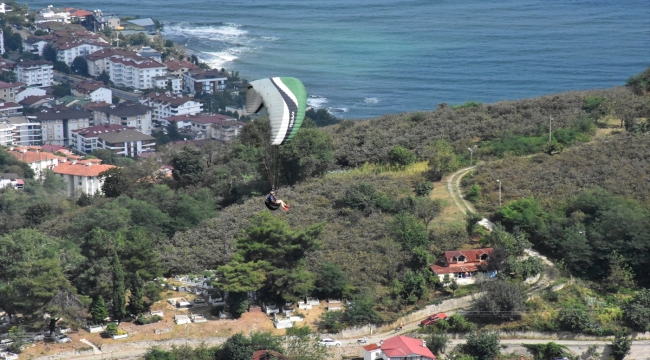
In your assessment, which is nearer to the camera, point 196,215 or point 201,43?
point 196,215

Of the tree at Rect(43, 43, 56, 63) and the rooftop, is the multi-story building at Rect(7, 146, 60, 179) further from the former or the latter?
the tree at Rect(43, 43, 56, 63)

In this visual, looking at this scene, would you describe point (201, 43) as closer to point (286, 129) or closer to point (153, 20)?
point (153, 20)

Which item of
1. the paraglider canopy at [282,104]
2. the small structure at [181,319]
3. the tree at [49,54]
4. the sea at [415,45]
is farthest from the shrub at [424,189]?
the tree at [49,54]

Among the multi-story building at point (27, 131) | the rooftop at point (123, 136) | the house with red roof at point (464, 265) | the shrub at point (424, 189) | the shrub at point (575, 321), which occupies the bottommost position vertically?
the multi-story building at point (27, 131)

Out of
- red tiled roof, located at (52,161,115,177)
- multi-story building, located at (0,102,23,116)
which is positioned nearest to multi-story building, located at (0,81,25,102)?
multi-story building, located at (0,102,23,116)

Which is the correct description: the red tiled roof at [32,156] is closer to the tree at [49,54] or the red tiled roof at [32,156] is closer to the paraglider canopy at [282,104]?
the tree at [49,54]

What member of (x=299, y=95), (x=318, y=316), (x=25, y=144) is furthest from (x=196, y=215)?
(x=25, y=144)
